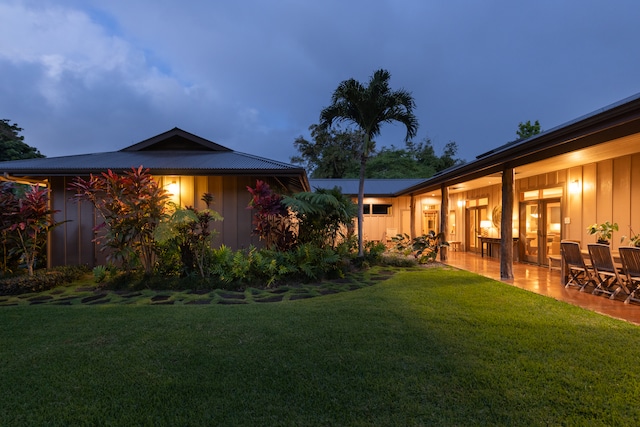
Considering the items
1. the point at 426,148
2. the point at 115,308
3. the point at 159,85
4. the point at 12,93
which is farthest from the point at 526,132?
the point at 12,93

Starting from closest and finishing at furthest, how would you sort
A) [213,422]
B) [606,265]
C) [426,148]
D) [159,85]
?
[213,422], [606,265], [426,148], [159,85]

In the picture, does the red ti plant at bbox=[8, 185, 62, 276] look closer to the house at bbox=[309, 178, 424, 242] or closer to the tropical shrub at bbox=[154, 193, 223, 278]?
the tropical shrub at bbox=[154, 193, 223, 278]

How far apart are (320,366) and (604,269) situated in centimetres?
570

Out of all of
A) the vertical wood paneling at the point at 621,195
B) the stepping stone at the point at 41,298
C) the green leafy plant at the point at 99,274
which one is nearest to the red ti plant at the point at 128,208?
the green leafy plant at the point at 99,274

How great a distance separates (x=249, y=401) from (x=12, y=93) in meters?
47.9

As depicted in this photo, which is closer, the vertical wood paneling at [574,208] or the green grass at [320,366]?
the green grass at [320,366]

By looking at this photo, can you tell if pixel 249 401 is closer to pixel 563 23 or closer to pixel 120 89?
pixel 120 89

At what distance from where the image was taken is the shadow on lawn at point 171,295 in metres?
5.15

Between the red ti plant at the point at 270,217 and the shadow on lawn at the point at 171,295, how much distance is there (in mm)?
1252

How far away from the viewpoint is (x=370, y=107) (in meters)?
9.04

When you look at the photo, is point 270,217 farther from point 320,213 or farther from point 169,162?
point 169,162

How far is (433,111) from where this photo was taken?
7994 centimetres

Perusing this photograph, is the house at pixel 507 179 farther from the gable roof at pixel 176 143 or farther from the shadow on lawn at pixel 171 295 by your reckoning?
the shadow on lawn at pixel 171 295

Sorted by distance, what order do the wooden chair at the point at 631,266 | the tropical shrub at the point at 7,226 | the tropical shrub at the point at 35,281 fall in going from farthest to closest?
the tropical shrub at the point at 7,226 < the tropical shrub at the point at 35,281 < the wooden chair at the point at 631,266
